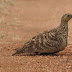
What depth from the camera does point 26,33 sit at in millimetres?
14164

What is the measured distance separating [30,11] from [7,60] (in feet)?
47.4

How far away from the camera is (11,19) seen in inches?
725

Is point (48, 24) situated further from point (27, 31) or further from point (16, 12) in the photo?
point (16, 12)

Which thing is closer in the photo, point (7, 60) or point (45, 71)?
Answer: point (45, 71)

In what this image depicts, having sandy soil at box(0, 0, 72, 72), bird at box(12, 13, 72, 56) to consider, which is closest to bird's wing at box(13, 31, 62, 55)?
bird at box(12, 13, 72, 56)

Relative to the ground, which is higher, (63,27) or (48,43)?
(63,27)

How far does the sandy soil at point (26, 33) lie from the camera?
290 inches

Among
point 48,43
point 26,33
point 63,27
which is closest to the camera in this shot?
point 48,43

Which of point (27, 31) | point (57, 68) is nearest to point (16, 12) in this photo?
point (27, 31)

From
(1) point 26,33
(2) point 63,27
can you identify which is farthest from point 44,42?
(1) point 26,33

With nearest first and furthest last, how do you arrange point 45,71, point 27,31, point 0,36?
point 45,71
point 0,36
point 27,31

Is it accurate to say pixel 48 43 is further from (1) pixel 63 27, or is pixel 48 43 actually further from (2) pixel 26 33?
(2) pixel 26 33

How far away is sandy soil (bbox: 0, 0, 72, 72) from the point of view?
290 inches

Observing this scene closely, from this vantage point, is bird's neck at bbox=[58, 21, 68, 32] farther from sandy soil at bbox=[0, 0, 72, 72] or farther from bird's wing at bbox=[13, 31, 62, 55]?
sandy soil at bbox=[0, 0, 72, 72]
